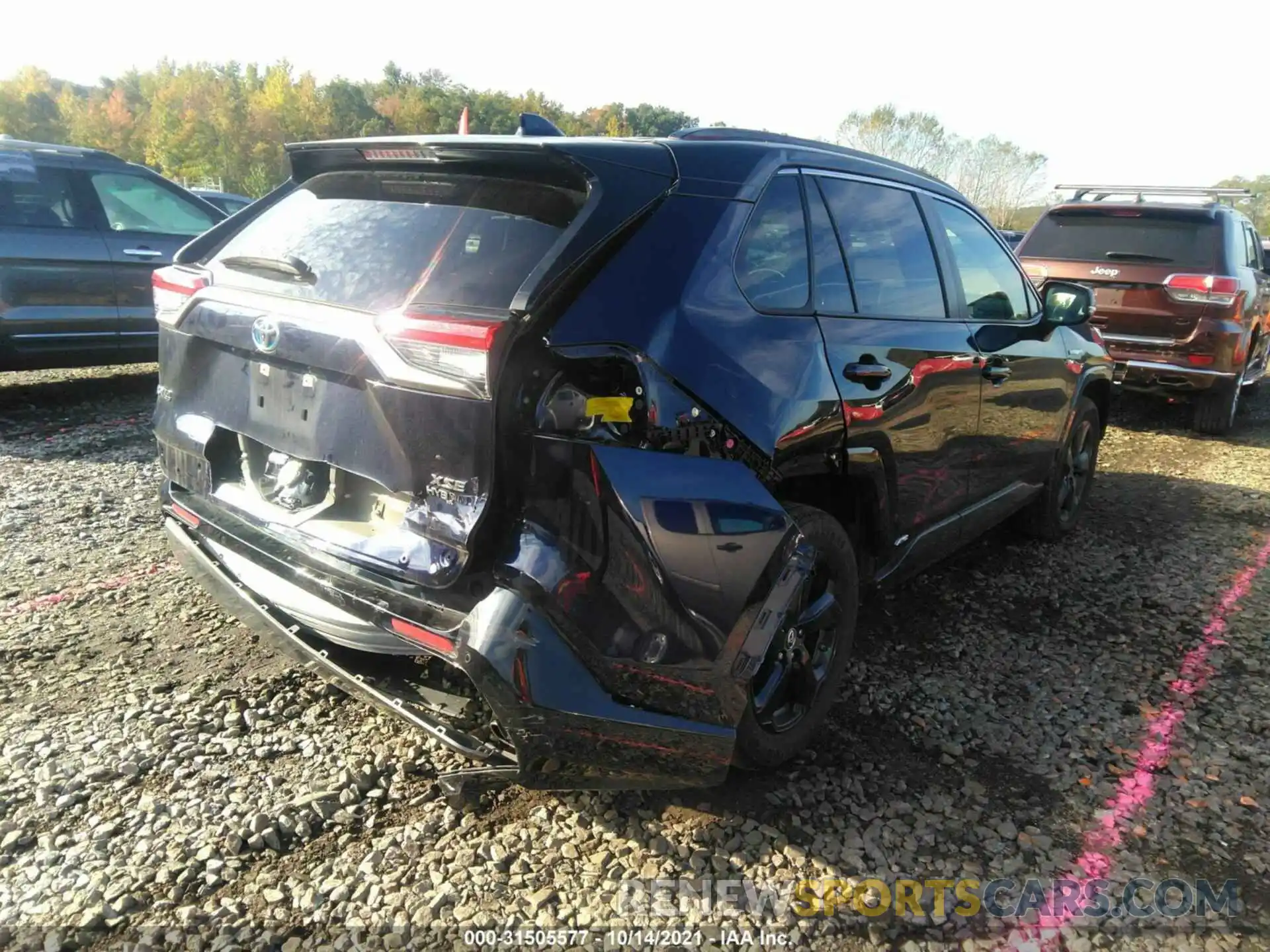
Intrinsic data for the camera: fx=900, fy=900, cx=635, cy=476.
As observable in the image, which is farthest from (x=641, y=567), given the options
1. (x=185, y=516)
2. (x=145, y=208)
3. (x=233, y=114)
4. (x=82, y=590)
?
(x=233, y=114)

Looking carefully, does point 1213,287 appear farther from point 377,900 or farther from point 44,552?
point 44,552

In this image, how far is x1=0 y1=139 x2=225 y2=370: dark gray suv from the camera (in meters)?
6.34

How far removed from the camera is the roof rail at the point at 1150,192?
8.02 m

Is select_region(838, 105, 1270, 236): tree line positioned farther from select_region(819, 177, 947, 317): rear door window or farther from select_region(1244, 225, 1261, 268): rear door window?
select_region(819, 177, 947, 317): rear door window

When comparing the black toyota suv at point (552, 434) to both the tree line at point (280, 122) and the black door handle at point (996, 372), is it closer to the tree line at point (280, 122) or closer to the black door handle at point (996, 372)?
the black door handle at point (996, 372)

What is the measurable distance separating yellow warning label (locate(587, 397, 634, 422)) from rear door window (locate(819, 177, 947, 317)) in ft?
3.88

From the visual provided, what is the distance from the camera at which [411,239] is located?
2367mm

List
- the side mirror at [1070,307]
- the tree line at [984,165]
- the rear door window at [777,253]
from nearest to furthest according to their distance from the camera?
the rear door window at [777,253]
the side mirror at [1070,307]
the tree line at [984,165]

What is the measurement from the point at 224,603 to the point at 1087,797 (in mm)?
2579

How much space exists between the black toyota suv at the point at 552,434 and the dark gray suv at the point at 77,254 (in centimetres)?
445

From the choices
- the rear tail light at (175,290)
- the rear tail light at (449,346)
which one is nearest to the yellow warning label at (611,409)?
the rear tail light at (449,346)

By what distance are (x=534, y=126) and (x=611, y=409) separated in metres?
1.30

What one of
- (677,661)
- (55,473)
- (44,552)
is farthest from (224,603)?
(55,473)

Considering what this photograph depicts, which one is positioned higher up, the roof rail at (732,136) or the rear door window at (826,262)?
the roof rail at (732,136)
